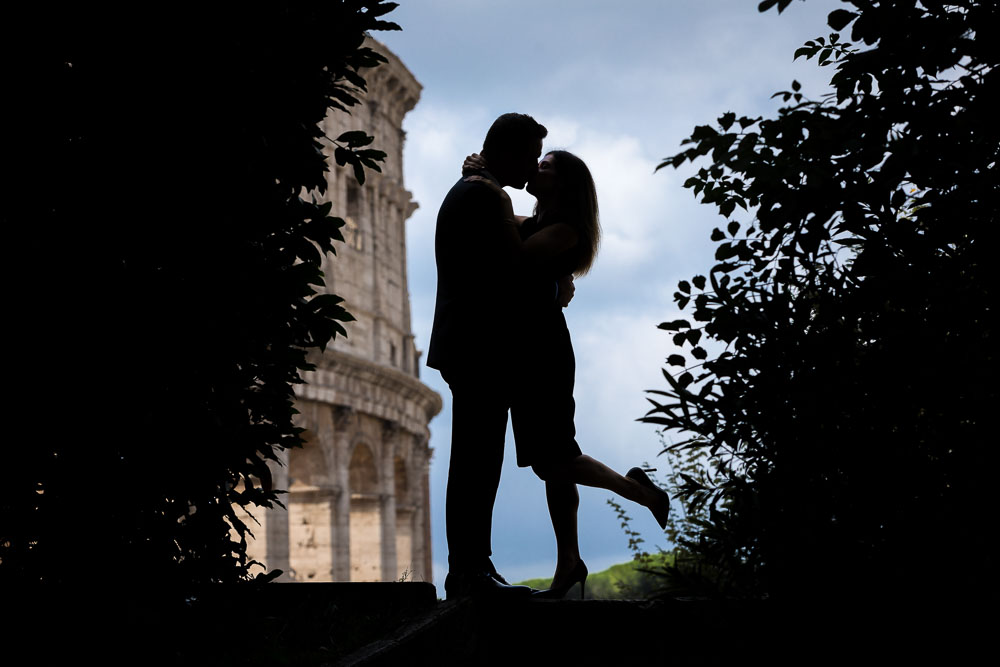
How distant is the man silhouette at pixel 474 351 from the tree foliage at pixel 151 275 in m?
0.68

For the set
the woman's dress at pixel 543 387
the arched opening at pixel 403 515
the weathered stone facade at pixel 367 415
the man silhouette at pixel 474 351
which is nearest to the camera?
the man silhouette at pixel 474 351

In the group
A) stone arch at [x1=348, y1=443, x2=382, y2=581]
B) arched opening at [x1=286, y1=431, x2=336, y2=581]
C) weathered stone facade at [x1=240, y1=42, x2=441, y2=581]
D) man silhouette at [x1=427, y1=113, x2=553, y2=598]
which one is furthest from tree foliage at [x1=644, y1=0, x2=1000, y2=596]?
stone arch at [x1=348, y1=443, x2=382, y2=581]

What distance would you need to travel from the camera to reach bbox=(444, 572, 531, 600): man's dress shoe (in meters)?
4.43

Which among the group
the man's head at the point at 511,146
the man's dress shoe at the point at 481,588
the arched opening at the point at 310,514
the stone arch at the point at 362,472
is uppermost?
the stone arch at the point at 362,472

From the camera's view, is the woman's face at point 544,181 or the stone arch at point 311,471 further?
the stone arch at point 311,471

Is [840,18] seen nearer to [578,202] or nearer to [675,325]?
[675,325]

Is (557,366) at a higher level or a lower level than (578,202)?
lower

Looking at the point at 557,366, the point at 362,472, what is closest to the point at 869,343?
the point at 557,366

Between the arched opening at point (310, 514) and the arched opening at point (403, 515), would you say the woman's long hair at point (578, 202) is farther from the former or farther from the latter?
the arched opening at point (403, 515)

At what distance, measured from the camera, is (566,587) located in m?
4.95

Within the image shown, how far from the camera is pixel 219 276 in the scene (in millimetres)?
4008

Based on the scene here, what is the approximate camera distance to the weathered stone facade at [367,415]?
31.1m

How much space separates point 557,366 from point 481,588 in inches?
42.3

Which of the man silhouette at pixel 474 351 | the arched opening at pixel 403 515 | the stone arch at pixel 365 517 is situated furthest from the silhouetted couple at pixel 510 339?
the arched opening at pixel 403 515
